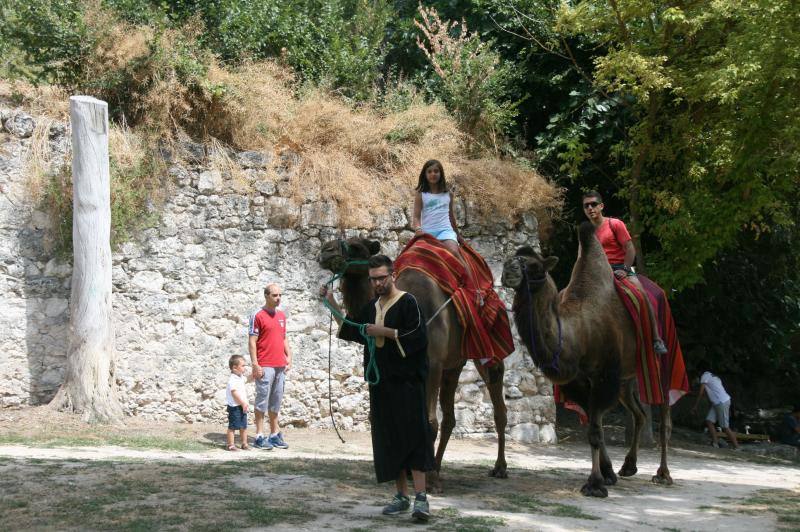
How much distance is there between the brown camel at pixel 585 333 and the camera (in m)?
7.68

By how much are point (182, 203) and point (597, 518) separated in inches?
305

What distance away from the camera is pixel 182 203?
1228 cm

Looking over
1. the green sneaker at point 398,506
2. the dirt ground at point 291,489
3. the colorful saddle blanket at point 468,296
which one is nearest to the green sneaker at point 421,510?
the dirt ground at point 291,489

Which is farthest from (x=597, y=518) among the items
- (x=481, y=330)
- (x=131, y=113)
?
(x=131, y=113)

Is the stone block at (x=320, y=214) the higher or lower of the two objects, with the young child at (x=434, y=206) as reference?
higher

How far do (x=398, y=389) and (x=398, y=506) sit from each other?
84 cm

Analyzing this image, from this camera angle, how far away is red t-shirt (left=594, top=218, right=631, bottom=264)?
930 cm

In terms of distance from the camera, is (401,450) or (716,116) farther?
(716,116)

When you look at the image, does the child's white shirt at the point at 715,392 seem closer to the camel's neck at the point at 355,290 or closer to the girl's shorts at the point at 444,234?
the girl's shorts at the point at 444,234

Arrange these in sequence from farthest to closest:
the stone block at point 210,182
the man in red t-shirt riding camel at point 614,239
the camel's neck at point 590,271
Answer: the stone block at point 210,182 < the man in red t-shirt riding camel at point 614,239 < the camel's neck at point 590,271

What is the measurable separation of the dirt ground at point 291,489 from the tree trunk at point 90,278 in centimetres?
40

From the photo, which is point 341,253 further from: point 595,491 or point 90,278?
point 90,278

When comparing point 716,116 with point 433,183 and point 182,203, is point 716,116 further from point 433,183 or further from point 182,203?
point 182,203

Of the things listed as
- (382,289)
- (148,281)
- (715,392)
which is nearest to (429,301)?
(382,289)
